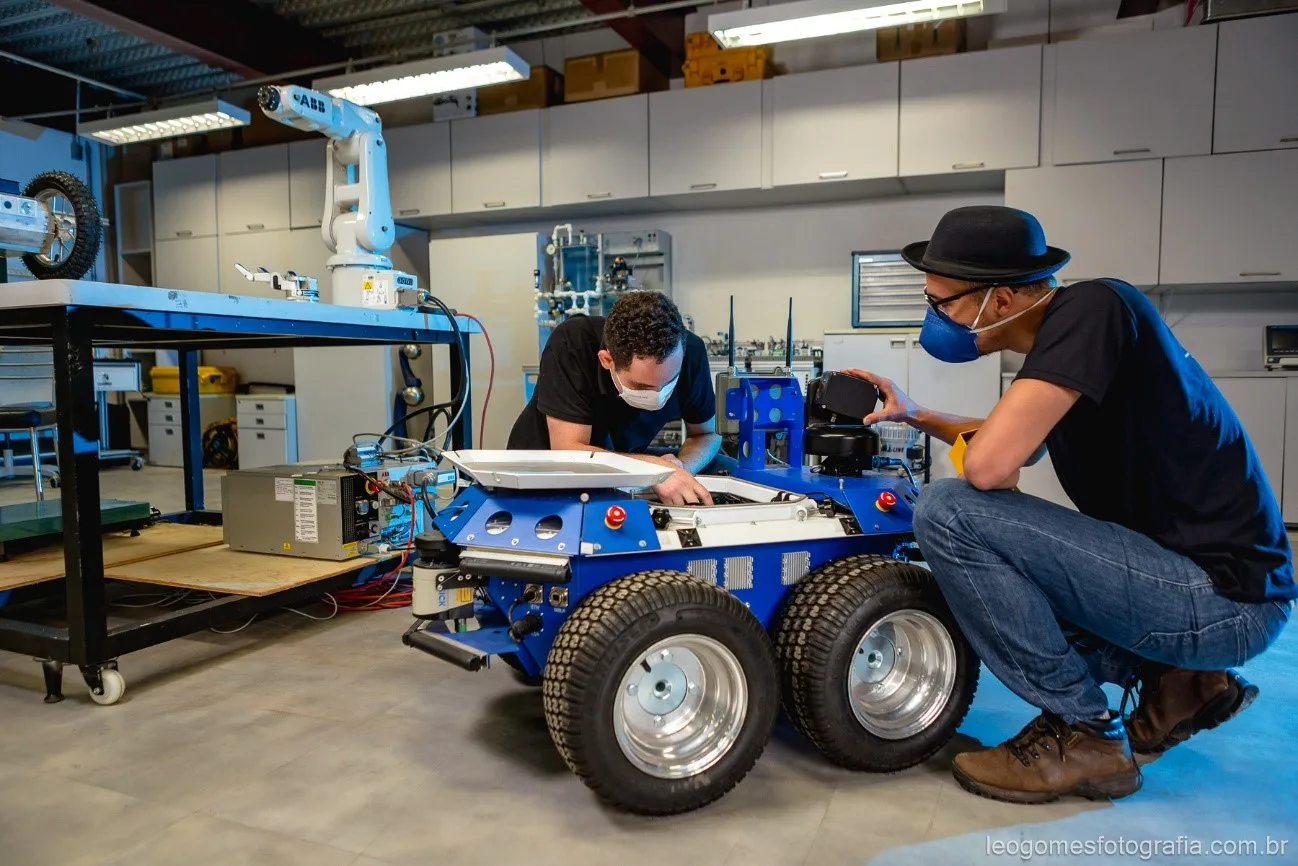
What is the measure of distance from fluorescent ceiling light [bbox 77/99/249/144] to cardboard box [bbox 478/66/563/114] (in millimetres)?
1558

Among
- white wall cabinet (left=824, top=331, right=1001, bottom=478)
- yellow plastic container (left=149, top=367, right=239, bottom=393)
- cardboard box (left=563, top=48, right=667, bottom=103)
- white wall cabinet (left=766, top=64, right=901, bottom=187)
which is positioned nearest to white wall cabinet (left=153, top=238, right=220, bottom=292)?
yellow plastic container (left=149, top=367, right=239, bottom=393)

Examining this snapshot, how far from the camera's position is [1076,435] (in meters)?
1.45

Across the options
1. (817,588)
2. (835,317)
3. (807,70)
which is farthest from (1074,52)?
(817,588)

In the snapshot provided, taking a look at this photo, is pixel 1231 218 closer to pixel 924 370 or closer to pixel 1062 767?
pixel 924 370

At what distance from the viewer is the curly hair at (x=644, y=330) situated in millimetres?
1771

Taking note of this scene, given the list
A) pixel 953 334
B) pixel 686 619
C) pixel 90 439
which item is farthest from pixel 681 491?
pixel 90 439

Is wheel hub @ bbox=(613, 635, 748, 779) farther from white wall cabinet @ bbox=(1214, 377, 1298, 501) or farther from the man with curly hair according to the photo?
white wall cabinet @ bbox=(1214, 377, 1298, 501)

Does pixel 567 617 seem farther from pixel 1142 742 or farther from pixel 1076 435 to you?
pixel 1142 742

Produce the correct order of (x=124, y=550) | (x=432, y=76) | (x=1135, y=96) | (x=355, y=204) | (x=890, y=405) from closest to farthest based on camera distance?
(x=890, y=405) → (x=124, y=550) → (x=355, y=204) → (x=1135, y=96) → (x=432, y=76)

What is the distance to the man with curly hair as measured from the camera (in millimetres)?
1779

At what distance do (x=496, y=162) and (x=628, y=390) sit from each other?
387cm

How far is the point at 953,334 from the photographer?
152 centimetres

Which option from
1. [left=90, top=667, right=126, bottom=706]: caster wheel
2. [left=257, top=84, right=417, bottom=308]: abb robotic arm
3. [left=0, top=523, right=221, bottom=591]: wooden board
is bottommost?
[left=90, top=667, right=126, bottom=706]: caster wheel

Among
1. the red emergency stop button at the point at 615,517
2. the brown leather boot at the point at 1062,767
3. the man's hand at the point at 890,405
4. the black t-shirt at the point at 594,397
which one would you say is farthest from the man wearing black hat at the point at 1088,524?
the black t-shirt at the point at 594,397
